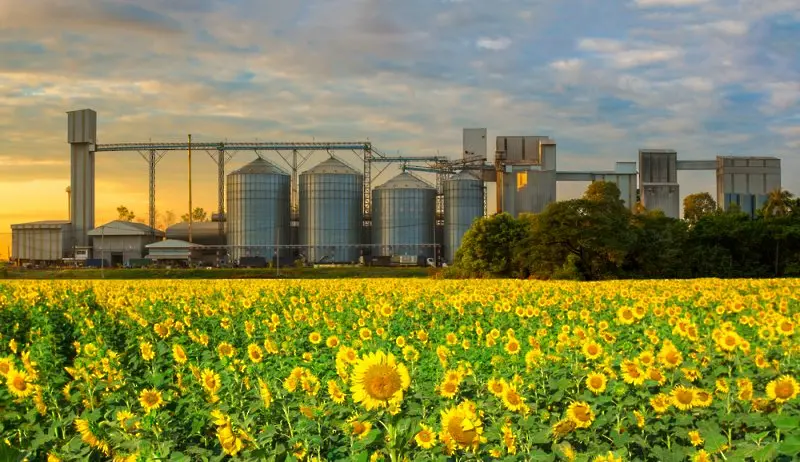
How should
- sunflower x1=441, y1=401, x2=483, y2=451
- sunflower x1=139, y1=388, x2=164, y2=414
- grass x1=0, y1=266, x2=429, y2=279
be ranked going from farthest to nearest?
grass x1=0, y1=266, x2=429, y2=279, sunflower x1=139, y1=388, x2=164, y2=414, sunflower x1=441, y1=401, x2=483, y2=451

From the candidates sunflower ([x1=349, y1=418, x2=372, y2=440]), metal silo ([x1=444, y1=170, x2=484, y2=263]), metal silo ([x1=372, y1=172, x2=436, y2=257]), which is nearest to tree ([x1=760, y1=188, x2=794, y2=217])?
metal silo ([x1=444, y1=170, x2=484, y2=263])

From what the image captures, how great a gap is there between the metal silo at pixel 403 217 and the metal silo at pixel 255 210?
432 inches

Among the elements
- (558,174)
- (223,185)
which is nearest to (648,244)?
(558,174)

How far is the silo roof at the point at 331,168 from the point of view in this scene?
88000 millimetres

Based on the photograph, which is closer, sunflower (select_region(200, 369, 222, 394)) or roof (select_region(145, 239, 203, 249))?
sunflower (select_region(200, 369, 222, 394))

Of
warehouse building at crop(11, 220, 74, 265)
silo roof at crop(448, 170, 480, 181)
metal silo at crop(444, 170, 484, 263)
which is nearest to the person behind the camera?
metal silo at crop(444, 170, 484, 263)

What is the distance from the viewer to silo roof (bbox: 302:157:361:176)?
88000mm

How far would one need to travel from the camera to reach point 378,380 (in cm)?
376

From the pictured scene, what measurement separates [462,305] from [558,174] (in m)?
74.0

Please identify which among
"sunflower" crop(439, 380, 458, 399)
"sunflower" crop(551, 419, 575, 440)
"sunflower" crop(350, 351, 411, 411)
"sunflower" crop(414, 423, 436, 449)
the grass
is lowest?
the grass

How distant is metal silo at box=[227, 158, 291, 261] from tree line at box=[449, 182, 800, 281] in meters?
37.7

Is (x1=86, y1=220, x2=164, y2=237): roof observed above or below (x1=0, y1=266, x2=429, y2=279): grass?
above

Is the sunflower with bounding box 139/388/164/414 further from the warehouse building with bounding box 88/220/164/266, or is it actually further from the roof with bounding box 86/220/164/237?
the roof with bounding box 86/220/164/237

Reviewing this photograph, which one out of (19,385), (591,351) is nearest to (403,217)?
(591,351)
